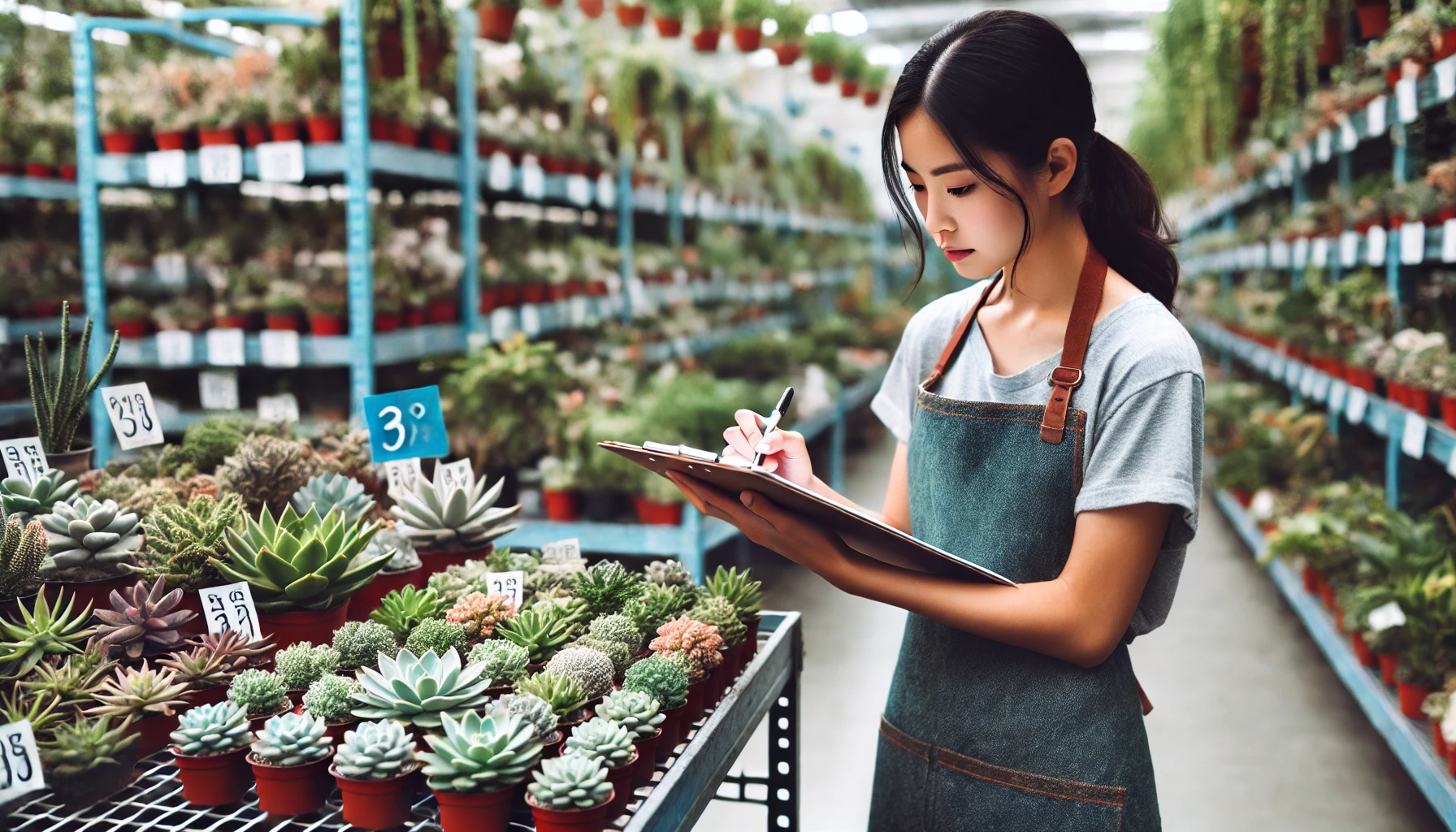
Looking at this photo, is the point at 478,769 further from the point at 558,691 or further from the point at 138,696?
the point at 138,696

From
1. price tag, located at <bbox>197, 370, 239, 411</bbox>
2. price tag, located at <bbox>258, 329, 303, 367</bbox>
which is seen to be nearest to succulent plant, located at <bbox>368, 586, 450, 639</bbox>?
price tag, located at <bbox>197, 370, 239, 411</bbox>

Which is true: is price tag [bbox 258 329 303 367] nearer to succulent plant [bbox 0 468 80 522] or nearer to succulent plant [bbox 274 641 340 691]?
succulent plant [bbox 0 468 80 522]

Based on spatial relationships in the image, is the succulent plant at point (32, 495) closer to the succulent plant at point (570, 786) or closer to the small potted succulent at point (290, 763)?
the small potted succulent at point (290, 763)

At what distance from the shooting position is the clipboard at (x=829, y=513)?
102 centimetres

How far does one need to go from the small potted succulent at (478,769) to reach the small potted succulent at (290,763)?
0.12 m

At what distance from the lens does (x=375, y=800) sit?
0.97 m

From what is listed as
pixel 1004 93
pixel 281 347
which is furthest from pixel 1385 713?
pixel 281 347

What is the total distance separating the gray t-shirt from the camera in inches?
42.6

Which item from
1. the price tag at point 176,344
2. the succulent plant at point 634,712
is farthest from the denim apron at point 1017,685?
the price tag at point 176,344

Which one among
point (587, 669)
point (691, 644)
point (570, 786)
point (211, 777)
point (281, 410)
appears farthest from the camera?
point (281, 410)

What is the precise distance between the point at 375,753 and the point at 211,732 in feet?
0.58

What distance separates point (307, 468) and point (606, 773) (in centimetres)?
86

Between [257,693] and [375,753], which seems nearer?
[375,753]

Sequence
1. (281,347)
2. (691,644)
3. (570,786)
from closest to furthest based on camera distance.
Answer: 1. (570,786)
2. (691,644)
3. (281,347)
